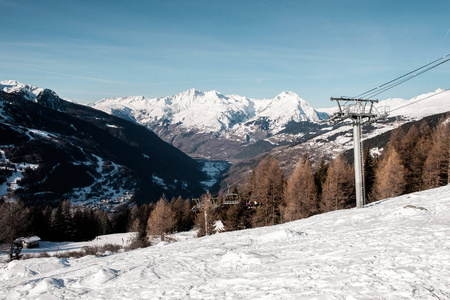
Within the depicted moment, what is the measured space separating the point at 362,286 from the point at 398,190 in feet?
165

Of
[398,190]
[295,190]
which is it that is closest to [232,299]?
[295,190]

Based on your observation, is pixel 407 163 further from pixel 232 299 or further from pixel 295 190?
pixel 232 299

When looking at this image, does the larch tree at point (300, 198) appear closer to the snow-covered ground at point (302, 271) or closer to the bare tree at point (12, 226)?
the snow-covered ground at point (302, 271)

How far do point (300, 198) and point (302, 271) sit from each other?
42.9 meters

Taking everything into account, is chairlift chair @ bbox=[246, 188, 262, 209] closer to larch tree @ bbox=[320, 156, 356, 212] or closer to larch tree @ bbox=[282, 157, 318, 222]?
larch tree @ bbox=[282, 157, 318, 222]

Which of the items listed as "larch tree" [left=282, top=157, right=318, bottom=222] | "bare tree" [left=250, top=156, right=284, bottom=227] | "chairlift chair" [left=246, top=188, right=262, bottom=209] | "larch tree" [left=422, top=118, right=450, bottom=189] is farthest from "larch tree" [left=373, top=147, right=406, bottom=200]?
"chairlift chair" [left=246, top=188, right=262, bottom=209]

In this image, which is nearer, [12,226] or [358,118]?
[358,118]

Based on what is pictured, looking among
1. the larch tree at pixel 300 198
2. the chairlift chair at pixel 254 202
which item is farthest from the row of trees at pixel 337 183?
the chairlift chair at pixel 254 202

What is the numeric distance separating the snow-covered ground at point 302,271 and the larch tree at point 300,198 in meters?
32.9

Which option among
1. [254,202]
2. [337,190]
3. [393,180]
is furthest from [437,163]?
[254,202]

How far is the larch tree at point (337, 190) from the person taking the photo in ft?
172

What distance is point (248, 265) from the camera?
14312mm

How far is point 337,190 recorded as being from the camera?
52750 mm

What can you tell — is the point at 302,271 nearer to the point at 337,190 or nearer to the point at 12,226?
the point at 337,190
